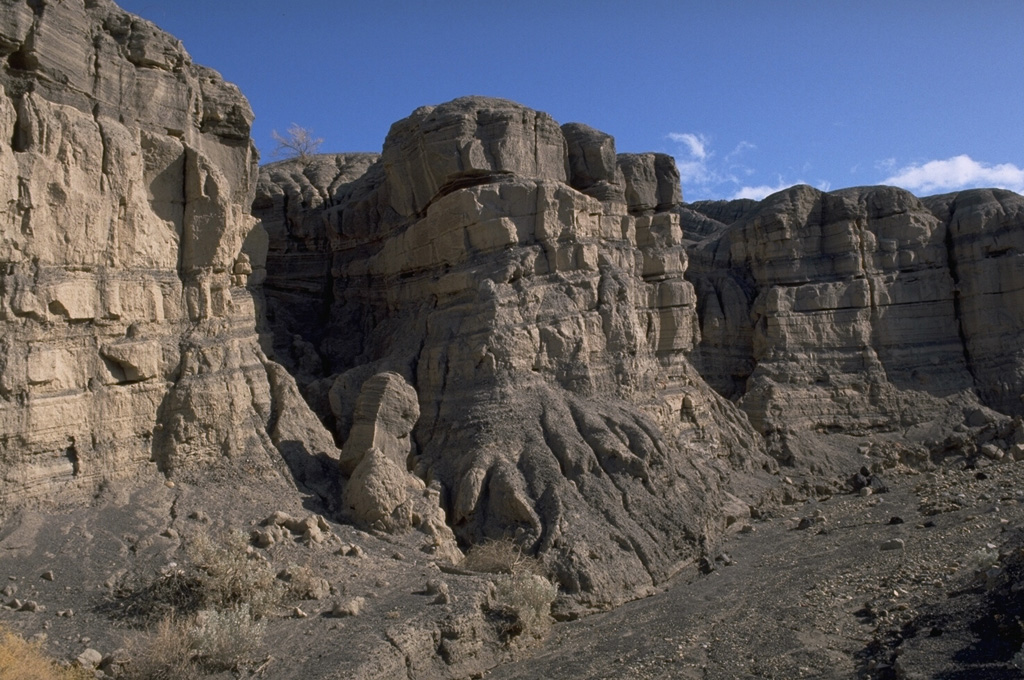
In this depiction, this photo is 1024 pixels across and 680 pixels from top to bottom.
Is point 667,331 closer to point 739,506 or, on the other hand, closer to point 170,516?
point 739,506

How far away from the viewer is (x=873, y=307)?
86.6ft

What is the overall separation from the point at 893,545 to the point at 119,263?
1524 cm

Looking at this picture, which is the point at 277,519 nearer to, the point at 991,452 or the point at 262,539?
the point at 262,539

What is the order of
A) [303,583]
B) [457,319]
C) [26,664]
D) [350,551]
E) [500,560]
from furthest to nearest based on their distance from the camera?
1. [457,319]
2. [500,560]
3. [350,551]
4. [303,583]
5. [26,664]

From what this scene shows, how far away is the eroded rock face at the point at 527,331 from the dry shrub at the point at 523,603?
1239mm

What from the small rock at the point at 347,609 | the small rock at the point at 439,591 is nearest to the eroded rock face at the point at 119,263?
the small rock at the point at 347,609

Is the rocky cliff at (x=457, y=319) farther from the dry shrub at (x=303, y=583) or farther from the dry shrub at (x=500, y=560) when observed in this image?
the dry shrub at (x=303, y=583)

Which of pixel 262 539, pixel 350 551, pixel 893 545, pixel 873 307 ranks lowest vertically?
pixel 893 545

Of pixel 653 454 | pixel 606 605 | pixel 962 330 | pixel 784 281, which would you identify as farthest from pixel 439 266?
pixel 962 330

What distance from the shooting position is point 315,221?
77.2 ft

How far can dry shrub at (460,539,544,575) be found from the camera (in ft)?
46.7

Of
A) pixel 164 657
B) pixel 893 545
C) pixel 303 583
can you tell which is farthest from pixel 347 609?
pixel 893 545

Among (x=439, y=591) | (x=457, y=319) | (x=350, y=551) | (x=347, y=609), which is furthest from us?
(x=457, y=319)

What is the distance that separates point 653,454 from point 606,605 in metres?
3.97
